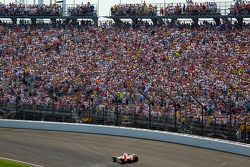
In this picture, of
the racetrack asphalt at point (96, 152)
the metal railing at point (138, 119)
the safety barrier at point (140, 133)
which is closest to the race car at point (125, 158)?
the racetrack asphalt at point (96, 152)

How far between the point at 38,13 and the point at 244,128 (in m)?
29.9

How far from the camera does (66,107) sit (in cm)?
3572

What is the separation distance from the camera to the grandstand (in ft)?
103

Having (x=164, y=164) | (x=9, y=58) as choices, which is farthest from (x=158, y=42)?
(x=164, y=164)

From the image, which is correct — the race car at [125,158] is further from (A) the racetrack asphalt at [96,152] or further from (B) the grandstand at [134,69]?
(B) the grandstand at [134,69]

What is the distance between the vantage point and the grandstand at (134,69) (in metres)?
31.5

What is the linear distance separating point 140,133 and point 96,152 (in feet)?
15.2

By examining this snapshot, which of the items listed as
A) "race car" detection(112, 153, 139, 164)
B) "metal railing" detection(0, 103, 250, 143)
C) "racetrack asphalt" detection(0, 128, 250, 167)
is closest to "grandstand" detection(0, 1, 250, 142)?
"metal railing" detection(0, 103, 250, 143)

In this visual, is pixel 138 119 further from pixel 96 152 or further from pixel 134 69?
pixel 134 69

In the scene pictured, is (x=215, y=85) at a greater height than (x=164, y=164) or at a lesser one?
greater

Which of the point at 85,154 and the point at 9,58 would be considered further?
the point at 9,58

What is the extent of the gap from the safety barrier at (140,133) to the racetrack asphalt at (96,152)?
44cm

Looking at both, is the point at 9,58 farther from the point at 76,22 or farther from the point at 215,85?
the point at 215,85

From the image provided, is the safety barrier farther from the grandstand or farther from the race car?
the race car
